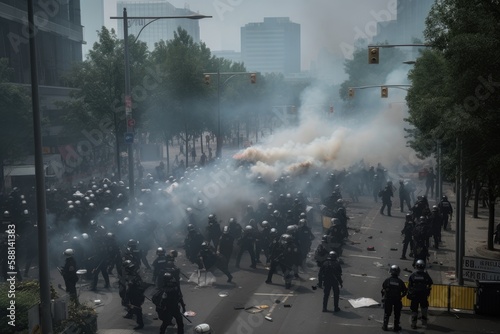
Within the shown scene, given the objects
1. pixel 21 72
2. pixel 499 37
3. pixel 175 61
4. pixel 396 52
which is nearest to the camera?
pixel 499 37

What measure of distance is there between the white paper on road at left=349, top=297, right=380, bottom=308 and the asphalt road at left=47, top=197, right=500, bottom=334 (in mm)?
148

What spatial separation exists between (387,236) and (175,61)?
78.6 feet

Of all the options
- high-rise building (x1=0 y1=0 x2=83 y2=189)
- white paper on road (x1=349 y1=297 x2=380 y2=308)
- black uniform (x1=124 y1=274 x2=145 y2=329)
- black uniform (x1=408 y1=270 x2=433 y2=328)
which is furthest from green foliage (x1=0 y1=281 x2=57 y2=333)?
high-rise building (x1=0 y1=0 x2=83 y2=189)

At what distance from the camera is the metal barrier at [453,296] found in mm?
15047

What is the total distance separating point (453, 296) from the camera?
49.7 feet

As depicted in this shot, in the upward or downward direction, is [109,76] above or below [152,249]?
above

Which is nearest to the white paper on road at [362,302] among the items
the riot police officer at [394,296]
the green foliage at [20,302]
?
the riot police officer at [394,296]

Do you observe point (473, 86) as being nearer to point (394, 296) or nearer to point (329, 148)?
point (394, 296)

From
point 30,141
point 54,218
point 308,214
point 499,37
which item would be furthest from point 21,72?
point 499,37

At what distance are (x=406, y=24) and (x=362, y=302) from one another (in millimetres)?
157958

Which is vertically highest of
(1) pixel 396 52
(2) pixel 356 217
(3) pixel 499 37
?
(1) pixel 396 52

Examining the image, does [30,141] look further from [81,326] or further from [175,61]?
[81,326]

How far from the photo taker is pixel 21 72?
166 ft

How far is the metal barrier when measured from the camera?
15.0 m
